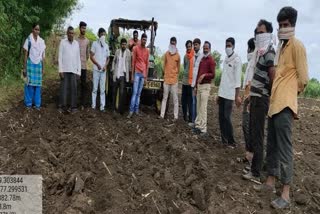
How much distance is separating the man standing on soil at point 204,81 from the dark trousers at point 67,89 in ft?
8.40

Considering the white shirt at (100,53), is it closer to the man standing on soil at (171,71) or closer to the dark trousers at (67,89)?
the dark trousers at (67,89)

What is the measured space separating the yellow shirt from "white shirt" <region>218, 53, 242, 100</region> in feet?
7.37

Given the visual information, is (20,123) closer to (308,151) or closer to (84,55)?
(84,55)

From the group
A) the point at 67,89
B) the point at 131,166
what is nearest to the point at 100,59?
the point at 67,89

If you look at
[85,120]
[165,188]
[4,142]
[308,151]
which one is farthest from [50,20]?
[165,188]

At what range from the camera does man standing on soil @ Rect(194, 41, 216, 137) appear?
312 inches

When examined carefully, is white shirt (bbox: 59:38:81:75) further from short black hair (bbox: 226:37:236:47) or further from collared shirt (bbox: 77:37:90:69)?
short black hair (bbox: 226:37:236:47)

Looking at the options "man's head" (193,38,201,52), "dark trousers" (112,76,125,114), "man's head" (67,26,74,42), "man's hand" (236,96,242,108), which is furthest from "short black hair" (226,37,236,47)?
"man's head" (67,26,74,42)

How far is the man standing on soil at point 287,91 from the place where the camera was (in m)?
4.55

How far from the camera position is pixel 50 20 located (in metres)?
12.7

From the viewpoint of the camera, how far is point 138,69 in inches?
352

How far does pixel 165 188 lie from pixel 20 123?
3.72m

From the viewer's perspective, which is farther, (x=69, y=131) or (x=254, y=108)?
(x=69, y=131)

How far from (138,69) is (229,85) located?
251 cm
